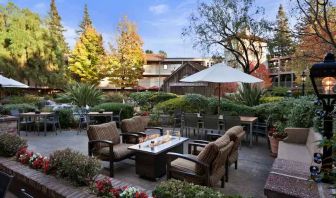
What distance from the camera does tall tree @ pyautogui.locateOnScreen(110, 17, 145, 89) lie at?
23391 mm

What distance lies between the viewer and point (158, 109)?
1037 centimetres

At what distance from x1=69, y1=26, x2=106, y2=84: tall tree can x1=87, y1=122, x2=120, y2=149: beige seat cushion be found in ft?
67.6

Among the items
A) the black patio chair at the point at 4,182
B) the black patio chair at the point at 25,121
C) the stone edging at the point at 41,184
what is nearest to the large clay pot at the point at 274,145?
the stone edging at the point at 41,184

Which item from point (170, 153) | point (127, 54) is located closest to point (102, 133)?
point (170, 153)

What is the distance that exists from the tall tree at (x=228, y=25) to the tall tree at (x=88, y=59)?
13.8 m

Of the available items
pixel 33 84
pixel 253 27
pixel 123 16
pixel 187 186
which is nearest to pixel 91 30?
pixel 123 16

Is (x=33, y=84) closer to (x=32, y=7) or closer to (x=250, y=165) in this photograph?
(x=32, y=7)

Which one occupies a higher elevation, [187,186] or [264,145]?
[187,186]

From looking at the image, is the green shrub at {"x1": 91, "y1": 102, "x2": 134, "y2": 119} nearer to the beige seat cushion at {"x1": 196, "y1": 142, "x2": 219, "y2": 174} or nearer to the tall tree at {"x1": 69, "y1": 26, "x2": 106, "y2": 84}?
the beige seat cushion at {"x1": 196, "y1": 142, "x2": 219, "y2": 174}

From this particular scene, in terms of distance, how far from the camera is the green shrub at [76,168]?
2.83m

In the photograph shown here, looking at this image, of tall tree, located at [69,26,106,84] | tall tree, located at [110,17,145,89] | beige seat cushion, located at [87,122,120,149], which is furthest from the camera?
tall tree, located at [69,26,106,84]

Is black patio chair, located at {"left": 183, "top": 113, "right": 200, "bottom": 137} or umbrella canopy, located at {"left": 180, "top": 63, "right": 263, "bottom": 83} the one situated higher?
umbrella canopy, located at {"left": 180, "top": 63, "right": 263, "bottom": 83}

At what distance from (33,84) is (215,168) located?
25.7m

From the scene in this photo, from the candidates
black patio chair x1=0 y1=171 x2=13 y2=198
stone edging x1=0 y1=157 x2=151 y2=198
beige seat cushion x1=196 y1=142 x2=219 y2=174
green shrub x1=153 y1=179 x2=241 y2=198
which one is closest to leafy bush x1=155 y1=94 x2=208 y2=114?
beige seat cushion x1=196 y1=142 x2=219 y2=174
